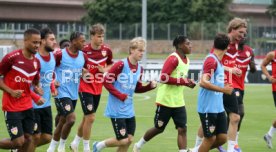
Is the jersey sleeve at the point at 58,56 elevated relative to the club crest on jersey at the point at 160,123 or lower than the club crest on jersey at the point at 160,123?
elevated

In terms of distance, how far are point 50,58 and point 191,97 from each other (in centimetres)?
1656

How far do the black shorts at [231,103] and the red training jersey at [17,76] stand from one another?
3988 millimetres

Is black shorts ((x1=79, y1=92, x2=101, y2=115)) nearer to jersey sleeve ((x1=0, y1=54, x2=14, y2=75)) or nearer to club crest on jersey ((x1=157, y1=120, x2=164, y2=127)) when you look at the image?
club crest on jersey ((x1=157, y1=120, x2=164, y2=127))

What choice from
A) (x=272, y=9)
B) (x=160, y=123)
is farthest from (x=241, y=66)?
(x=272, y=9)

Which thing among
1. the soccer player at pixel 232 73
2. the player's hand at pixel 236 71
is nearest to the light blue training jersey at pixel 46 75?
the soccer player at pixel 232 73

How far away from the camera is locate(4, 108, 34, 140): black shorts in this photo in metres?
10.8

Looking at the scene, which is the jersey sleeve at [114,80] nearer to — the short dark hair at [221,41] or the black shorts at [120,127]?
the black shorts at [120,127]

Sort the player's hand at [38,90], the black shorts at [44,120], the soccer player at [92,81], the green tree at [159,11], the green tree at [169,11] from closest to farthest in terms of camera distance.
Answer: the player's hand at [38,90], the black shorts at [44,120], the soccer player at [92,81], the green tree at [159,11], the green tree at [169,11]

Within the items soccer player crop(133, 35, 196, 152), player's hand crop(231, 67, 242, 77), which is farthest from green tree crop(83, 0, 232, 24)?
soccer player crop(133, 35, 196, 152)

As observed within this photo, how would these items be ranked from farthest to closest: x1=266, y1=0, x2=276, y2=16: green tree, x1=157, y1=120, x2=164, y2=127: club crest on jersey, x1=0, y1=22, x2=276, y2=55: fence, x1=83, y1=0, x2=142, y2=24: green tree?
1. x1=266, y1=0, x2=276, y2=16: green tree
2. x1=83, y1=0, x2=142, y2=24: green tree
3. x1=0, y1=22, x2=276, y2=55: fence
4. x1=157, y1=120, x2=164, y2=127: club crest on jersey

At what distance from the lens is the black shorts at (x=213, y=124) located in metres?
11.8

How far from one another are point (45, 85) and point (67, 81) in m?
0.96

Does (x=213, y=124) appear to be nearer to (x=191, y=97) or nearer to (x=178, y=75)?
(x=178, y=75)

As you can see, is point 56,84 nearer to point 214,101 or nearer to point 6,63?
point 6,63
